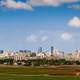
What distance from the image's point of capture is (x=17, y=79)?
6794 cm

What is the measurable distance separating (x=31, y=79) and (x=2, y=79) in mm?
5334

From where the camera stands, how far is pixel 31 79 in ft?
225

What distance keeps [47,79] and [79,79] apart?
5811 mm

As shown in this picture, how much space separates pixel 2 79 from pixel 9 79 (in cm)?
138

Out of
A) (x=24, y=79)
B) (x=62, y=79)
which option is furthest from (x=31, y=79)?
(x=62, y=79)

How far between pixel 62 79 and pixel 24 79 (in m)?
7.06

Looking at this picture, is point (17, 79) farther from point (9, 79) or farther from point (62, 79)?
point (62, 79)

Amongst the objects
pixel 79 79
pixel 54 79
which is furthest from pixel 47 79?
pixel 79 79

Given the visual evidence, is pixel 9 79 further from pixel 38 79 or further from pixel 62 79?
pixel 62 79

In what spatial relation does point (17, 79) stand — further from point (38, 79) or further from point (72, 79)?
point (72, 79)

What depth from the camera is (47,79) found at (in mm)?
69000

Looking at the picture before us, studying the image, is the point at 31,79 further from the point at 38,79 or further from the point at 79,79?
the point at 79,79

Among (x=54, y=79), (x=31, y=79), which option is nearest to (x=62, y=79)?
(x=54, y=79)

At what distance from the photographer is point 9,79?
67375 mm
